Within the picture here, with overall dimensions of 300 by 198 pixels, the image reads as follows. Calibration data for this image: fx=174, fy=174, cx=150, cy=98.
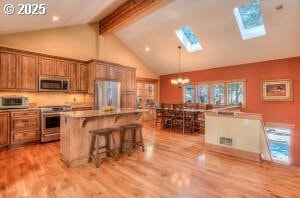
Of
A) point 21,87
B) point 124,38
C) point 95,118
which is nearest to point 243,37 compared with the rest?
point 124,38

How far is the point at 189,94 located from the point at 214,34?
3.42 m

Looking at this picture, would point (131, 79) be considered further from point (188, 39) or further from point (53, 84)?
point (53, 84)

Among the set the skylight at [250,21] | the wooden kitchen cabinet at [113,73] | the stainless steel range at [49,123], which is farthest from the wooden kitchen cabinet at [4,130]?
the skylight at [250,21]

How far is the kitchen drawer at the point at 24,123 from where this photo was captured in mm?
4375

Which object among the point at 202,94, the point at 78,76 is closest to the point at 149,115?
the point at 202,94

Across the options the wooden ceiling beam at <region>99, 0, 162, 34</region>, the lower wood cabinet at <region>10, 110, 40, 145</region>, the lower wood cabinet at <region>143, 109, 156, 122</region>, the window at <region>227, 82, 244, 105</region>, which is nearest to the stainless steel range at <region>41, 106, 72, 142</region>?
the lower wood cabinet at <region>10, 110, 40, 145</region>

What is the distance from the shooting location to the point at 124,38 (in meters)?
7.88

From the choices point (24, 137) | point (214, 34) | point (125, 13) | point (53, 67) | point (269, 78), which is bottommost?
point (24, 137)

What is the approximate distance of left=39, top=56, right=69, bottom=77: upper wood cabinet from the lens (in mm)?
Answer: 5145

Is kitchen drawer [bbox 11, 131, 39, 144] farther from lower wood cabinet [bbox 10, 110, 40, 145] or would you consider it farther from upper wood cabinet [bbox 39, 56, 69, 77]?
upper wood cabinet [bbox 39, 56, 69, 77]

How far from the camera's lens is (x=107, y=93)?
20.7 feet

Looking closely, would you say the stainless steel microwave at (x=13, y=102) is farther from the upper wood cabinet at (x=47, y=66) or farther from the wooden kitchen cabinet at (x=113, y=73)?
the wooden kitchen cabinet at (x=113, y=73)

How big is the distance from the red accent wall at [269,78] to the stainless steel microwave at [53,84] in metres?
5.86

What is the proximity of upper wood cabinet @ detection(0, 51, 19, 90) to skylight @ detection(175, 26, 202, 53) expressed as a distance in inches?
206
